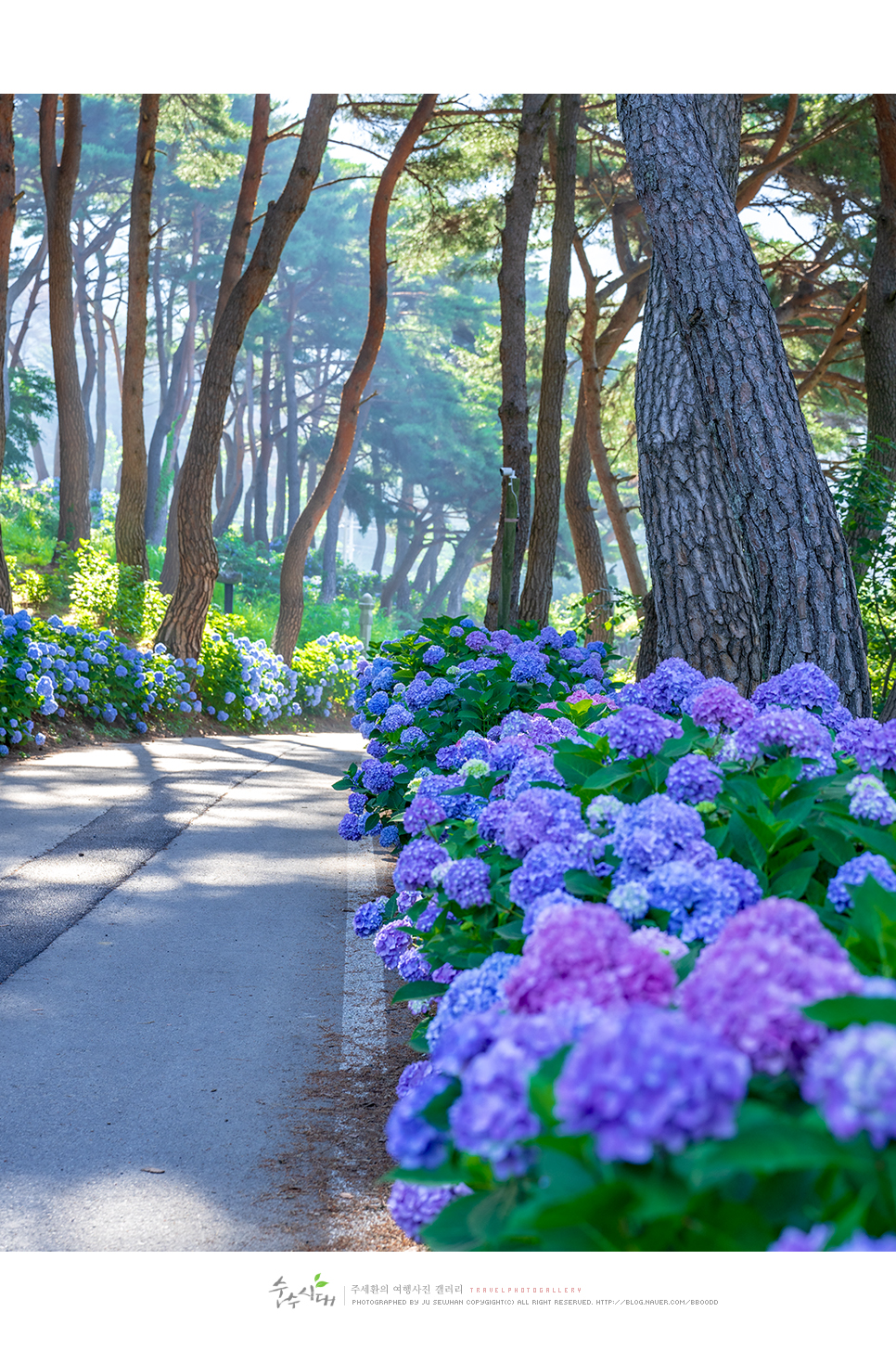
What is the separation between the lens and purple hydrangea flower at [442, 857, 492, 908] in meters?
1.66

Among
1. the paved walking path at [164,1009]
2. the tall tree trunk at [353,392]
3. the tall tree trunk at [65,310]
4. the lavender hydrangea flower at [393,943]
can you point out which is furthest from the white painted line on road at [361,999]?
the tall tree trunk at [65,310]

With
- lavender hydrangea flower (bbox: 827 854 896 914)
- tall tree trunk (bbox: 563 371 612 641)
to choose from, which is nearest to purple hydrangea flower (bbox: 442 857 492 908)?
lavender hydrangea flower (bbox: 827 854 896 914)

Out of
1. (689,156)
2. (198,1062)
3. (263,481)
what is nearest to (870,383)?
(689,156)

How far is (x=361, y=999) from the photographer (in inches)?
134

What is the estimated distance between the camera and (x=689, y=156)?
3691 millimetres

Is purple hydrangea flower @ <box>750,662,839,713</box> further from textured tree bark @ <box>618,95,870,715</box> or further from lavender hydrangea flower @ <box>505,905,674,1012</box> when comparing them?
lavender hydrangea flower @ <box>505,905,674,1012</box>

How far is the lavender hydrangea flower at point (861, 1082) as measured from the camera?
71 cm

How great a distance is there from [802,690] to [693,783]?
2.59 feet

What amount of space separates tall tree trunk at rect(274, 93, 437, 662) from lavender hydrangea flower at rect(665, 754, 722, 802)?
1268 centimetres

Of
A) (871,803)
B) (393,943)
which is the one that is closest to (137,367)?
(393,943)

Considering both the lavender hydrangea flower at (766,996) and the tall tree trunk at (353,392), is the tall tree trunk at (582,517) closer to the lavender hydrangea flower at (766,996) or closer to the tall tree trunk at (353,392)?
the tall tree trunk at (353,392)

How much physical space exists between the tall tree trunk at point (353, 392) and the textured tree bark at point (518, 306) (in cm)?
328
